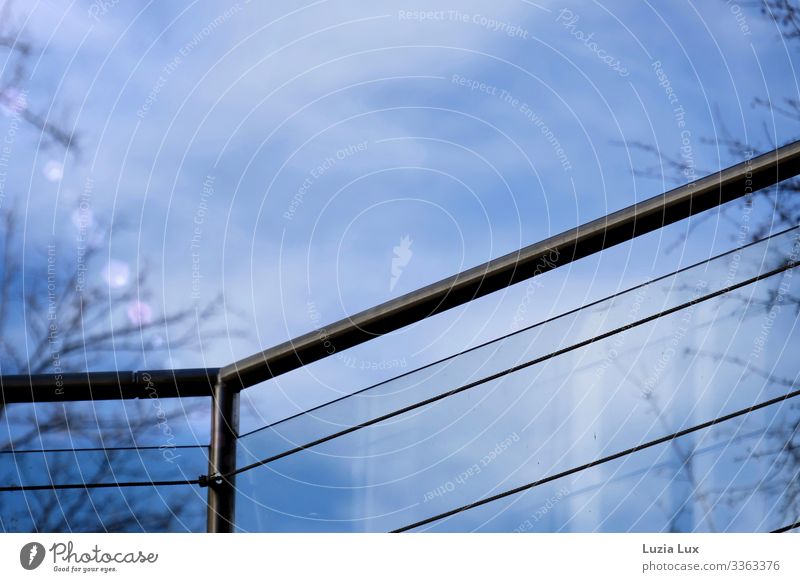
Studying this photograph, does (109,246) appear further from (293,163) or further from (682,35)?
(682,35)

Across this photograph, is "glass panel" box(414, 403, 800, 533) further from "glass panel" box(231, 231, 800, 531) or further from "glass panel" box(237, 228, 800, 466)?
"glass panel" box(237, 228, 800, 466)

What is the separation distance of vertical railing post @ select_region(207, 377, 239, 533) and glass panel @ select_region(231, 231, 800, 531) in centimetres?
2

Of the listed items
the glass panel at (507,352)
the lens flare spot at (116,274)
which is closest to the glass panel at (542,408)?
the glass panel at (507,352)

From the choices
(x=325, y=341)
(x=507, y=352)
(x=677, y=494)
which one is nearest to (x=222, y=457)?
(x=325, y=341)

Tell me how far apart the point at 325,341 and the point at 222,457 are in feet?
0.66

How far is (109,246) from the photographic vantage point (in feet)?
4.64

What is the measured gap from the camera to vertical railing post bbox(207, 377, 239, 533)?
1.40m

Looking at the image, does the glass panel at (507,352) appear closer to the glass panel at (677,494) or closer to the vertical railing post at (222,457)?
the vertical railing post at (222,457)

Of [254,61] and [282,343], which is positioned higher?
[254,61]

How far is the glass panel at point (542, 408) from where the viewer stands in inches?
55.7

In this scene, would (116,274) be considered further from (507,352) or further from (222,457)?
(507,352)

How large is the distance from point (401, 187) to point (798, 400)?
1.99 ft

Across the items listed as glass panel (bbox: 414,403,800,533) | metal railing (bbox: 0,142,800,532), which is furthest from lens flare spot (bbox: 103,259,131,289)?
glass panel (bbox: 414,403,800,533)
